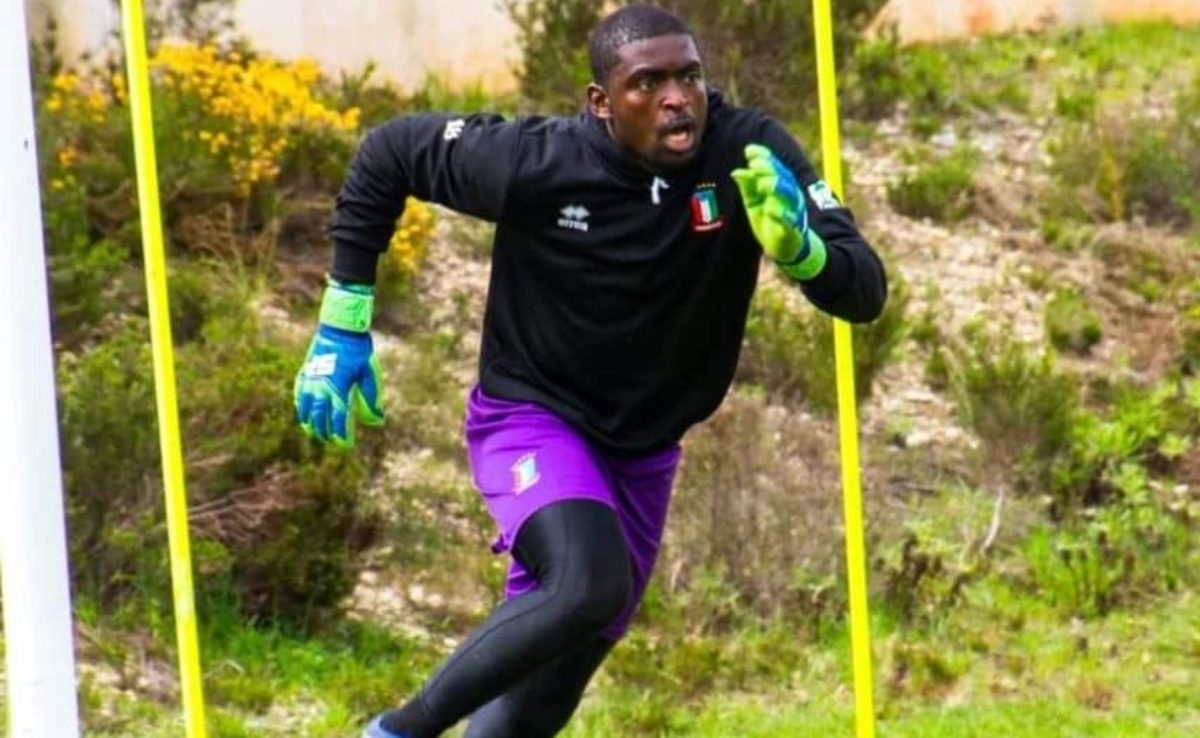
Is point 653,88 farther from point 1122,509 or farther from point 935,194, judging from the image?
point 935,194

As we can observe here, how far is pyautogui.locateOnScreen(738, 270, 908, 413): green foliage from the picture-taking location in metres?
9.31

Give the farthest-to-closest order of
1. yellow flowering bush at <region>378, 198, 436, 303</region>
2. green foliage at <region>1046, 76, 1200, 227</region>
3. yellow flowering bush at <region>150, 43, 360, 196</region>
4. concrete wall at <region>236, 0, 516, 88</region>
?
concrete wall at <region>236, 0, 516, 88</region> → green foliage at <region>1046, 76, 1200, 227</region> → yellow flowering bush at <region>378, 198, 436, 303</region> → yellow flowering bush at <region>150, 43, 360, 196</region>

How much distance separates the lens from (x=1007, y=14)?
462 inches

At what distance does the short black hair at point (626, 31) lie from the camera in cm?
541

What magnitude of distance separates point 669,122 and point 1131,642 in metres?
3.52

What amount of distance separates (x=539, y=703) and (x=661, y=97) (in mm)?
Result: 1374

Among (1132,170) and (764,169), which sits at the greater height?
(764,169)

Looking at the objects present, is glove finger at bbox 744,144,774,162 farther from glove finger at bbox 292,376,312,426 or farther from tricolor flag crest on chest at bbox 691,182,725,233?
glove finger at bbox 292,376,312,426

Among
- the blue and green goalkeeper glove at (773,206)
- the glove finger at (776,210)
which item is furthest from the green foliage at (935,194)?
the glove finger at (776,210)

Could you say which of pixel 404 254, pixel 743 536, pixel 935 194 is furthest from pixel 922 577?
pixel 935 194

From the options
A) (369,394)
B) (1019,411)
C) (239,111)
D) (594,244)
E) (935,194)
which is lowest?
(1019,411)

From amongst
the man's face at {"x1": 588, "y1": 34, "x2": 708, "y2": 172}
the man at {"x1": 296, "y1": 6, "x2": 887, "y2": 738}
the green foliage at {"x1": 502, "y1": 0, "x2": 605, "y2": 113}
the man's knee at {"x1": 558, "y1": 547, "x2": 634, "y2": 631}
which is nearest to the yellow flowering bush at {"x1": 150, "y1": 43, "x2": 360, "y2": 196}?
the green foliage at {"x1": 502, "y1": 0, "x2": 605, "y2": 113}

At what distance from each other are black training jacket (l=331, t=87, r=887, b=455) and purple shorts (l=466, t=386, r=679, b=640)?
0.04 m

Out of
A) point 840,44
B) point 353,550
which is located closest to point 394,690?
point 353,550
